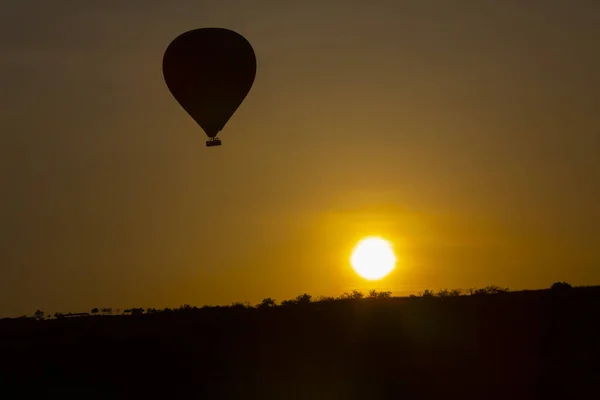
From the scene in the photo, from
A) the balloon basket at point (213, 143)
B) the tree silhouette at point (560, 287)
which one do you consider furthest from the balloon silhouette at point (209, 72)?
the tree silhouette at point (560, 287)

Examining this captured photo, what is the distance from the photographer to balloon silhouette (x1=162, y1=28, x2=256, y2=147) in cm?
4894

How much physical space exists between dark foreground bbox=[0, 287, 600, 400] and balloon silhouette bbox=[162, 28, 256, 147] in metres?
8.71

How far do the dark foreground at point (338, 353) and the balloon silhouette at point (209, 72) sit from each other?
28.6 feet

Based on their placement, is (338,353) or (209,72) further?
(209,72)

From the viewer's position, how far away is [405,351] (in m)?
38.2

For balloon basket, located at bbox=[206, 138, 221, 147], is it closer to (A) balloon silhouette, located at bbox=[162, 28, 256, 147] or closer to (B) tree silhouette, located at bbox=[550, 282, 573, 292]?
(A) balloon silhouette, located at bbox=[162, 28, 256, 147]

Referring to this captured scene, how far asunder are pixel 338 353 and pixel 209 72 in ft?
49.9

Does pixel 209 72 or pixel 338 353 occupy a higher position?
pixel 209 72

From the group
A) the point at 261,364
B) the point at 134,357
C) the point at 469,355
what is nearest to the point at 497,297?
the point at 469,355

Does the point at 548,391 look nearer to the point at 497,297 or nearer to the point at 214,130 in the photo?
the point at 497,297

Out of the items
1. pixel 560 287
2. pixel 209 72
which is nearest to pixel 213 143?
pixel 209 72

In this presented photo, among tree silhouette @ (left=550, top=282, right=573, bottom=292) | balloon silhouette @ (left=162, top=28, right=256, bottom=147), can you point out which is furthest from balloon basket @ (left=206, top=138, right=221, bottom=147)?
tree silhouette @ (left=550, top=282, right=573, bottom=292)

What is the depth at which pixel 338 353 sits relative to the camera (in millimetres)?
38469

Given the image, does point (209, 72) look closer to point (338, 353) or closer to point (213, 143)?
point (213, 143)
